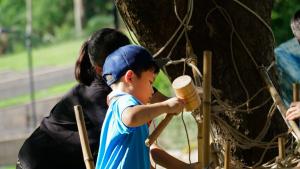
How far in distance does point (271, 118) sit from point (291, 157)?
2.01 ft

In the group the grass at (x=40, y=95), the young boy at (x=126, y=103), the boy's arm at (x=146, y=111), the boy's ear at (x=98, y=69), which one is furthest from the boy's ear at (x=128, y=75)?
the grass at (x=40, y=95)

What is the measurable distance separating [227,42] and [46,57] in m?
24.4

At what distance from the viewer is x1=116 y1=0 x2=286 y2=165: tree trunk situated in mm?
4234

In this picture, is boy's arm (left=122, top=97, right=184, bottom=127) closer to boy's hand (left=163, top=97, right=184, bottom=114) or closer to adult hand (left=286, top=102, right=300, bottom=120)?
boy's hand (left=163, top=97, right=184, bottom=114)

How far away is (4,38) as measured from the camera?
1260 inches

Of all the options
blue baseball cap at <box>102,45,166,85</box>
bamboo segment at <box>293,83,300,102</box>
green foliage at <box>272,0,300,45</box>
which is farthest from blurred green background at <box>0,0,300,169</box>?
blue baseball cap at <box>102,45,166,85</box>

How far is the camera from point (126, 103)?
3123 millimetres

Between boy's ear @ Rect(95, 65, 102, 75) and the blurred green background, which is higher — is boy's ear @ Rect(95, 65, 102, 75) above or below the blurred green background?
above

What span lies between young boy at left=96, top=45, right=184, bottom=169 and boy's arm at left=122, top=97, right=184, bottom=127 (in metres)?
0.02

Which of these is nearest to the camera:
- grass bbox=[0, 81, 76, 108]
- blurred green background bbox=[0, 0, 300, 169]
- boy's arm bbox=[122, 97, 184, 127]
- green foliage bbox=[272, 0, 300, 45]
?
boy's arm bbox=[122, 97, 184, 127]


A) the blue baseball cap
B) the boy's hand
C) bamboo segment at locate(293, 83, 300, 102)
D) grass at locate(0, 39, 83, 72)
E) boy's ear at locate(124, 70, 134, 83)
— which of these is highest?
the blue baseball cap

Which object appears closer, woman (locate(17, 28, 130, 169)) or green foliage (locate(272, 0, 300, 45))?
woman (locate(17, 28, 130, 169))

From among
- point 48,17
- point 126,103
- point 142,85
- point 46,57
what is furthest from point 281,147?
point 48,17

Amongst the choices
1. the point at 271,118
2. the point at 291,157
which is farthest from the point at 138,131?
the point at 271,118
